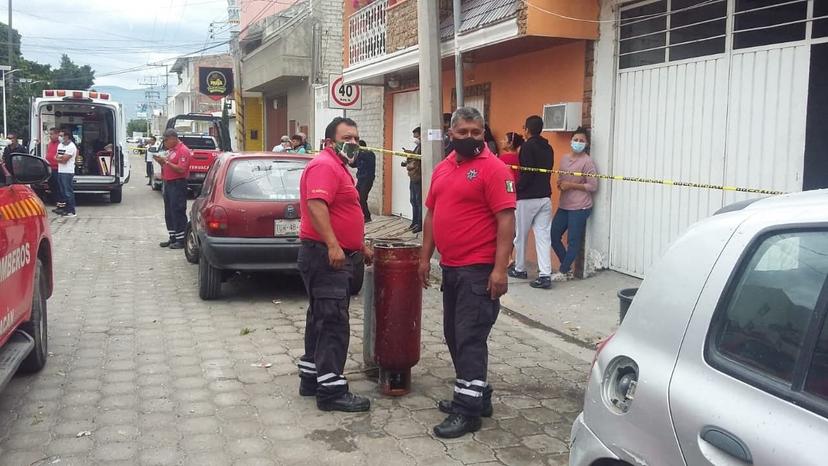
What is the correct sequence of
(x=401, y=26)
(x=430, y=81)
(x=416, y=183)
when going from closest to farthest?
1. (x=430, y=81)
2. (x=401, y=26)
3. (x=416, y=183)

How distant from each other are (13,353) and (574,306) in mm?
5017

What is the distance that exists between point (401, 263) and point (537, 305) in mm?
3205

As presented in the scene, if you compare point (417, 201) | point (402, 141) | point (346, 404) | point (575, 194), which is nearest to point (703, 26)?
point (575, 194)

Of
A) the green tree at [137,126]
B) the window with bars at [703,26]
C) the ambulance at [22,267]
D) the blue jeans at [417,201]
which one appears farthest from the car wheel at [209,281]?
the green tree at [137,126]

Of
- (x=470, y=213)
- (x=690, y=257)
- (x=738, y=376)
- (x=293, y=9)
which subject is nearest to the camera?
(x=738, y=376)

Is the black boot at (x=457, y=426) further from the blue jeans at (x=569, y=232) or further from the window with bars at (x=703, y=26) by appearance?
the window with bars at (x=703, y=26)

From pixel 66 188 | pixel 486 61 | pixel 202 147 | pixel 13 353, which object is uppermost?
pixel 486 61

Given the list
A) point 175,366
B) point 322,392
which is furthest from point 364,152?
point 322,392

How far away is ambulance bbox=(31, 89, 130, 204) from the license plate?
11.9 m

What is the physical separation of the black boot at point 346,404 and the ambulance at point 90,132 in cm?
1481

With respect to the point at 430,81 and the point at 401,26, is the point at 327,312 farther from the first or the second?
the point at 401,26

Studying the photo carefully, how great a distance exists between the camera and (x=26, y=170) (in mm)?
4559

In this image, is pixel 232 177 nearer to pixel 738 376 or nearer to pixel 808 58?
pixel 808 58

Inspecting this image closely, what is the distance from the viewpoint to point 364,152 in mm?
13031
